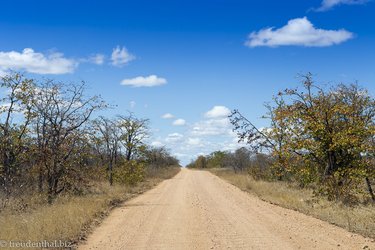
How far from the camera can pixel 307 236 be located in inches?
438

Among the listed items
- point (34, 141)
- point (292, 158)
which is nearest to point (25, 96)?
point (34, 141)

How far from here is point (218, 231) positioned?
39.4 feet

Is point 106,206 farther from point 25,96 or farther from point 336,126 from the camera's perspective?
point 336,126

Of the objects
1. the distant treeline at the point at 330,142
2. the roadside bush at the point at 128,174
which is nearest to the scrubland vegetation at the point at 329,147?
the distant treeline at the point at 330,142

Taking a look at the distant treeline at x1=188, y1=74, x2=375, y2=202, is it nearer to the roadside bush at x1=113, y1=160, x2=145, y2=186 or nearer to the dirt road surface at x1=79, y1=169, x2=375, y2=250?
→ the dirt road surface at x1=79, y1=169, x2=375, y2=250

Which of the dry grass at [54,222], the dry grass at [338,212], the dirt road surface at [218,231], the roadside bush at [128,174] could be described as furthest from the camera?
the roadside bush at [128,174]

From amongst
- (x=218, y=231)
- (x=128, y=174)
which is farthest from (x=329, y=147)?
(x=128, y=174)

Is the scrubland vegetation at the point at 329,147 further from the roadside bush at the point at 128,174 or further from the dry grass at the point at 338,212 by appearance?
the roadside bush at the point at 128,174

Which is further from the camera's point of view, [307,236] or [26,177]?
[26,177]

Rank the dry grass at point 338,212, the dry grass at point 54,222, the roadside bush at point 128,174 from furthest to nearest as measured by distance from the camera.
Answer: the roadside bush at point 128,174, the dry grass at point 338,212, the dry grass at point 54,222

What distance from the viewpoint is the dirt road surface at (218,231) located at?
1022cm

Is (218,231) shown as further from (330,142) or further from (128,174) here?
(128,174)

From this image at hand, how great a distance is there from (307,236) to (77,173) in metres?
11.6

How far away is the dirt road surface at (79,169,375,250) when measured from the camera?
402 inches
